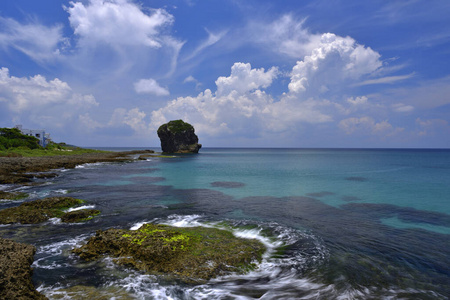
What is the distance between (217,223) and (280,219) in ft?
16.0

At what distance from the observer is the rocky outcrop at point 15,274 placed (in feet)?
22.0

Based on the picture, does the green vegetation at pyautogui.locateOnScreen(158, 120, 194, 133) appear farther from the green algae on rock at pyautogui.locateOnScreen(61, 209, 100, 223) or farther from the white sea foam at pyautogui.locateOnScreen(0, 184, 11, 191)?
the green algae on rock at pyautogui.locateOnScreen(61, 209, 100, 223)

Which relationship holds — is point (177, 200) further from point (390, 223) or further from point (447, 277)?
point (447, 277)

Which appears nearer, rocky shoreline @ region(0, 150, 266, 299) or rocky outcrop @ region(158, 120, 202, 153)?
rocky shoreline @ region(0, 150, 266, 299)

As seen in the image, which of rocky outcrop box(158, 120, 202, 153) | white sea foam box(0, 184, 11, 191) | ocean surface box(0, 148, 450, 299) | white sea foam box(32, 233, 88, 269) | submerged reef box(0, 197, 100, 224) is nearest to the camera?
ocean surface box(0, 148, 450, 299)

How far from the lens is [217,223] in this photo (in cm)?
1611

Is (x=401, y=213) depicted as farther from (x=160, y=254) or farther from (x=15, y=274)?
(x=15, y=274)

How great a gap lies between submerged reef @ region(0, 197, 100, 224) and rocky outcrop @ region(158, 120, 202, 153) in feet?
468

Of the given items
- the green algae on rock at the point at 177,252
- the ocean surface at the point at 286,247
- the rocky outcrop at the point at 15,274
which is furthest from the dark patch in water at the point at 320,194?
the rocky outcrop at the point at 15,274

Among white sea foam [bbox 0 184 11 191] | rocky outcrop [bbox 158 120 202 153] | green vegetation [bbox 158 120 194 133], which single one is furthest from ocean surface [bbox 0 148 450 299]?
green vegetation [bbox 158 120 194 133]

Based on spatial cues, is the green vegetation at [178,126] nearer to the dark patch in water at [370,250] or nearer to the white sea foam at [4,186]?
the white sea foam at [4,186]

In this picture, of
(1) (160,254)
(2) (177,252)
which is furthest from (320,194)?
(1) (160,254)

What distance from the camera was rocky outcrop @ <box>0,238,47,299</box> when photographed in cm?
671

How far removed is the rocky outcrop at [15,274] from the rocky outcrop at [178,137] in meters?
153
